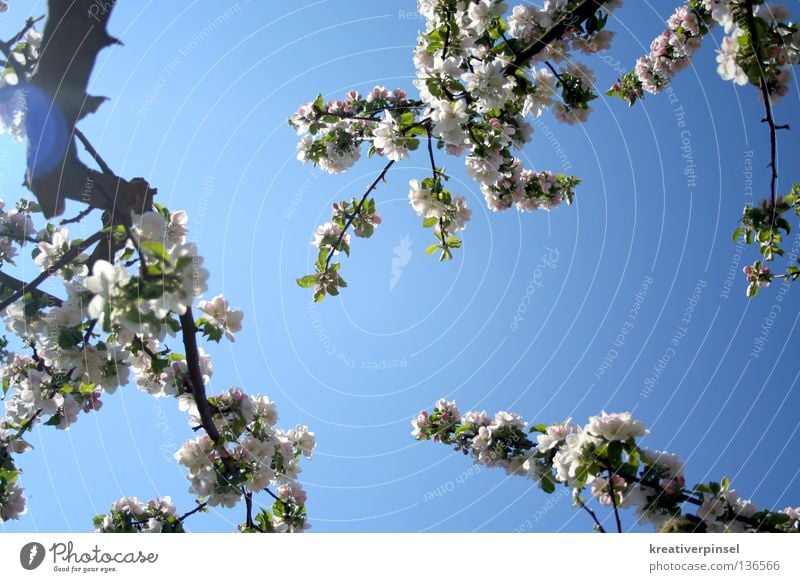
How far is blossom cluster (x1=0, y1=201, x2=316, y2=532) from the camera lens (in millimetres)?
3043

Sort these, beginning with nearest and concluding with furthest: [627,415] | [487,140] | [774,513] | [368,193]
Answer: [627,415] → [774,513] → [487,140] → [368,193]

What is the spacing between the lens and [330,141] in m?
4.20

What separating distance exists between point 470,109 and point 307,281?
6.16 feet

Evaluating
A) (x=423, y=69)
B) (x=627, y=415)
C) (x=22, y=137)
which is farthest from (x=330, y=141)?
(x=627, y=415)

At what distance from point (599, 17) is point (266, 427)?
12.5 feet

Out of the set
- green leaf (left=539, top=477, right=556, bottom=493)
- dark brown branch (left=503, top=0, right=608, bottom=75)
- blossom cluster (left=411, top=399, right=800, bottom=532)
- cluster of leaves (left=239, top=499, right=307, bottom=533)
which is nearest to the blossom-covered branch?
dark brown branch (left=503, top=0, right=608, bottom=75)

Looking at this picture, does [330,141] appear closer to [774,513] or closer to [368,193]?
[368,193]

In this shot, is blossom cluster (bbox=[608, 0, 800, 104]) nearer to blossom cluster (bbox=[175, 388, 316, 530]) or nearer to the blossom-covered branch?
the blossom-covered branch

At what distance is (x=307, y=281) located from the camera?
4246 millimetres

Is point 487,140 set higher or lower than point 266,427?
higher

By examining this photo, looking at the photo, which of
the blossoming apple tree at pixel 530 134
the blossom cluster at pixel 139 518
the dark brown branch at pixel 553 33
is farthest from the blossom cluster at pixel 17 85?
the dark brown branch at pixel 553 33

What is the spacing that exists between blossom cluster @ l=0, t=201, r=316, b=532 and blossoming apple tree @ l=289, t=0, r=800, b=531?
1.20 meters

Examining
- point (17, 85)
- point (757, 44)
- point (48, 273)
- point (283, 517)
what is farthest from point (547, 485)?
point (17, 85)

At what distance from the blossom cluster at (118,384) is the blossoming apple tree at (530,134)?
120cm
